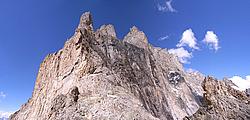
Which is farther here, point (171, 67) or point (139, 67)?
point (171, 67)

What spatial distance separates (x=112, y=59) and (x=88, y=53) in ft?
53.3

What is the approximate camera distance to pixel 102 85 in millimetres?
45688

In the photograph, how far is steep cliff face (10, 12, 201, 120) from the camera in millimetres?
39062

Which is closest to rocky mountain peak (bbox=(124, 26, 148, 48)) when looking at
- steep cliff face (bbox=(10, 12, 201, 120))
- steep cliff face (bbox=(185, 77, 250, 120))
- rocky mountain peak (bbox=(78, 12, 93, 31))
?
steep cliff face (bbox=(10, 12, 201, 120))

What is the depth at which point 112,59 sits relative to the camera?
73.6 m

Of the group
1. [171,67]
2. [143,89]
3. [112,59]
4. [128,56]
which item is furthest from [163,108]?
[171,67]

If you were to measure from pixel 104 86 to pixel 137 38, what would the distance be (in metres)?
78.3

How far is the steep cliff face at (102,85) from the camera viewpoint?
39.1 metres

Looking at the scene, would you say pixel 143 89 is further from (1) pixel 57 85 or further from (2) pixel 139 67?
(1) pixel 57 85

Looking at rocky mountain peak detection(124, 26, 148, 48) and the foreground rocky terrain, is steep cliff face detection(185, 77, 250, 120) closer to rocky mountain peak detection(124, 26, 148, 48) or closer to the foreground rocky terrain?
the foreground rocky terrain

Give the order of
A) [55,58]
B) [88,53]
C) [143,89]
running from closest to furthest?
[88,53], [55,58], [143,89]

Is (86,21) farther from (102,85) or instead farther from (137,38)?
(137,38)

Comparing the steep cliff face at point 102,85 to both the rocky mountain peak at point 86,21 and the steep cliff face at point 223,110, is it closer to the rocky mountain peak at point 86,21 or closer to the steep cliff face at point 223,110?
the rocky mountain peak at point 86,21

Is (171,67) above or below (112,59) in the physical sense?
above
